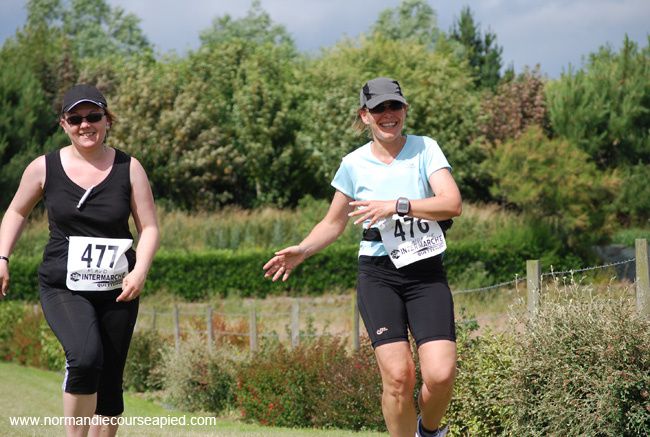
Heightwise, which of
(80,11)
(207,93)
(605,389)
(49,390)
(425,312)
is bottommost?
(49,390)

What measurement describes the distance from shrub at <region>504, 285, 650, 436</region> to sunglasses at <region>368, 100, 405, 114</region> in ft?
9.07

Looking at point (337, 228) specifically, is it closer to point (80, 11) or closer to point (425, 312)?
point (425, 312)

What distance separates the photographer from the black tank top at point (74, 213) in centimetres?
636

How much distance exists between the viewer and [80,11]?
307ft

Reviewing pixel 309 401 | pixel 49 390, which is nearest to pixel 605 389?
pixel 309 401

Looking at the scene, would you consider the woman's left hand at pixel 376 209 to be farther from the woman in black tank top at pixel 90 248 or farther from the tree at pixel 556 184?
the tree at pixel 556 184

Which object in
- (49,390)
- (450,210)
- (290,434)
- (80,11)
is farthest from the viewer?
(80,11)

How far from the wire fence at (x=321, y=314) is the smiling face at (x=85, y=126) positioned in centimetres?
405

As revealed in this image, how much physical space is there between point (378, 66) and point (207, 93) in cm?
870

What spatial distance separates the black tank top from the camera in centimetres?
636

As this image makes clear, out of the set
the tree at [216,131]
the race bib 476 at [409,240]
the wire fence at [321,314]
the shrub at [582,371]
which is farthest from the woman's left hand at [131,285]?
the tree at [216,131]

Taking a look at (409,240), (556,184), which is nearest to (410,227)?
(409,240)

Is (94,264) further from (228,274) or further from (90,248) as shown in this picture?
(228,274)

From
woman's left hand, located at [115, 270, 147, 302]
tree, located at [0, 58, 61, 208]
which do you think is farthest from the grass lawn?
tree, located at [0, 58, 61, 208]
